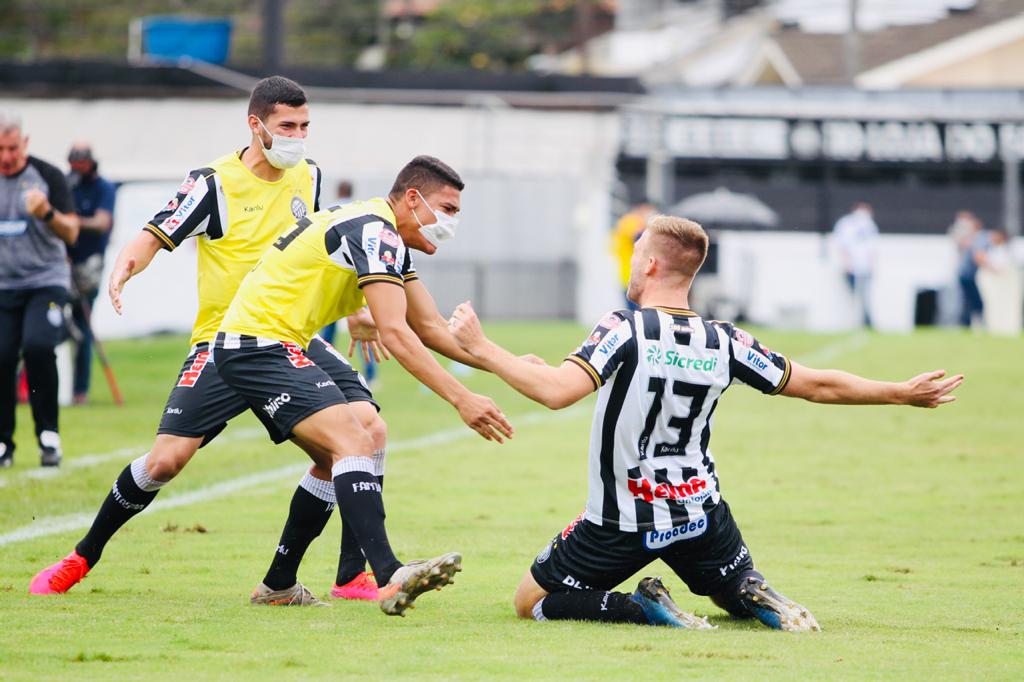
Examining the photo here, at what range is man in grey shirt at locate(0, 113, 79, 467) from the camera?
36.0 ft

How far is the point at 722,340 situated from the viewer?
6.25m

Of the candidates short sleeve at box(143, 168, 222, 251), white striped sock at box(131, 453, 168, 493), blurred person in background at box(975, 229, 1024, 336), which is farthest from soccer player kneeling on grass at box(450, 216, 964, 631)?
blurred person in background at box(975, 229, 1024, 336)

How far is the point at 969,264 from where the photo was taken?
99.9 feet

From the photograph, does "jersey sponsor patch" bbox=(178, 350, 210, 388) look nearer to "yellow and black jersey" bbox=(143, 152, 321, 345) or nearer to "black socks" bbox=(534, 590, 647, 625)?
"yellow and black jersey" bbox=(143, 152, 321, 345)

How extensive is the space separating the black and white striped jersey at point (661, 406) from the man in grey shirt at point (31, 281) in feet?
19.1

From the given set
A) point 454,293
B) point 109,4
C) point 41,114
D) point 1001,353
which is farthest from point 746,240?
point 109,4

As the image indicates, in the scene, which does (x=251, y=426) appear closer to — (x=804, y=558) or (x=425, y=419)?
(x=425, y=419)

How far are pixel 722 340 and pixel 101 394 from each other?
12.5 m

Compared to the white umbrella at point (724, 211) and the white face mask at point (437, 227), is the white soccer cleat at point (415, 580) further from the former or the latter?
the white umbrella at point (724, 211)

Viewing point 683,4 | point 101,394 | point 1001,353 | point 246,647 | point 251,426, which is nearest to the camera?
point 246,647

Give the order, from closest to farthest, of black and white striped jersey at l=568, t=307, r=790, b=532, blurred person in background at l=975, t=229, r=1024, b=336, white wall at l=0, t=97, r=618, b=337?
black and white striped jersey at l=568, t=307, r=790, b=532 < blurred person in background at l=975, t=229, r=1024, b=336 < white wall at l=0, t=97, r=618, b=337

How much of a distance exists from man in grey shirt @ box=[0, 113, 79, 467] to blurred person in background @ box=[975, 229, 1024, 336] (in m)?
23.7

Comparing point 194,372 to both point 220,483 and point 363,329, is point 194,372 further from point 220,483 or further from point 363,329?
point 220,483

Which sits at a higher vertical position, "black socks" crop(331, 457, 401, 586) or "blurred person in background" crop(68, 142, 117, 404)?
"blurred person in background" crop(68, 142, 117, 404)
